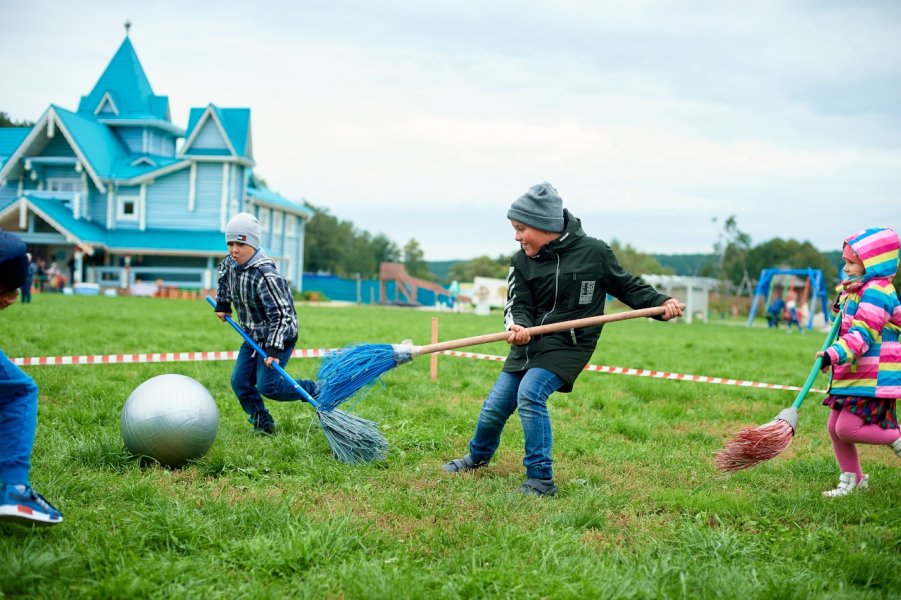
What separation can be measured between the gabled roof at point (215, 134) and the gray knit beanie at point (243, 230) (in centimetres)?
3403

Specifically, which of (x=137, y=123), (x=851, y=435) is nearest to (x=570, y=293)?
(x=851, y=435)

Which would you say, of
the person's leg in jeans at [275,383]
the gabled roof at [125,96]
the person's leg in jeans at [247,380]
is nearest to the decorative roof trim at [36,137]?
the gabled roof at [125,96]

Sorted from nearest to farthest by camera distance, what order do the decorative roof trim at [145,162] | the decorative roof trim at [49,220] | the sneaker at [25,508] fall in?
1. the sneaker at [25,508]
2. the decorative roof trim at [49,220]
3. the decorative roof trim at [145,162]

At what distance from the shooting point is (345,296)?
5422 centimetres

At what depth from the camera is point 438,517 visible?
175 inches

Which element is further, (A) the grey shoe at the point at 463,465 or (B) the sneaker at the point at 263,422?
(B) the sneaker at the point at 263,422

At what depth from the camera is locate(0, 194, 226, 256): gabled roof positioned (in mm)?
36312

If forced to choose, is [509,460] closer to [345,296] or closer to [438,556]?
[438,556]

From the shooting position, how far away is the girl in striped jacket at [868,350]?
502cm

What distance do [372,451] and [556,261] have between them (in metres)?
1.90

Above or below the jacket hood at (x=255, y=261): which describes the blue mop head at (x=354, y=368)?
below

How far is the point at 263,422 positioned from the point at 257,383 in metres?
0.35

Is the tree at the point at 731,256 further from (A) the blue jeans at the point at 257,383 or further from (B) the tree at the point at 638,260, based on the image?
(A) the blue jeans at the point at 257,383

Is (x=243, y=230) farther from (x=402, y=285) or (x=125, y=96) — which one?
(x=402, y=285)
